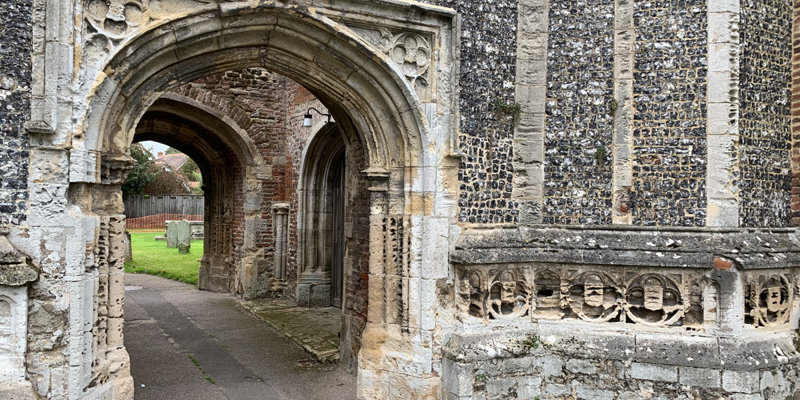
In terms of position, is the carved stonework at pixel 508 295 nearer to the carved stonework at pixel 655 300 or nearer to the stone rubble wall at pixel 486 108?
the stone rubble wall at pixel 486 108

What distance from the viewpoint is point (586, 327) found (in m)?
5.46

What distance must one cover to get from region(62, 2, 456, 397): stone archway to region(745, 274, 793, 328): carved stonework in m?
2.84

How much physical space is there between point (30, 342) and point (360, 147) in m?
3.59

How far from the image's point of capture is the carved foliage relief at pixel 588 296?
5.24 metres

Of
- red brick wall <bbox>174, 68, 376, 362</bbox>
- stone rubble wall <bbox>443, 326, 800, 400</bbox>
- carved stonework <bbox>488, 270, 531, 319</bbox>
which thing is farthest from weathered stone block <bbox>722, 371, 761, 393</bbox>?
red brick wall <bbox>174, 68, 376, 362</bbox>

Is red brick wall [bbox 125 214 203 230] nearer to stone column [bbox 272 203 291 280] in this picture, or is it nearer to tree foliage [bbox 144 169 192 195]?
tree foliage [bbox 144 169 192 195]

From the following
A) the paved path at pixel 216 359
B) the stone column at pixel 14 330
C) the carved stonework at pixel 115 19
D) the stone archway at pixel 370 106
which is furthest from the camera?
the paved path at pixel 216 359

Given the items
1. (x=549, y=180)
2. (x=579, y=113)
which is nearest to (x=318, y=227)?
(x=549, y=180)

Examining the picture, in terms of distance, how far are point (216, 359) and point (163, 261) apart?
36.3 ft

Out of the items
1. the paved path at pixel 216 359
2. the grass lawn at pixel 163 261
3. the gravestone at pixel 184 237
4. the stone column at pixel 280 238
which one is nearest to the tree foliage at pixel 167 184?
the grass lawn at pixel 163 261

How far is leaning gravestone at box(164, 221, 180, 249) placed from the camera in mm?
20938

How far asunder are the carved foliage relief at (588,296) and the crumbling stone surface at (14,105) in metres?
3.70

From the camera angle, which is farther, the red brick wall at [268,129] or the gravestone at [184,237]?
the gravestone at [184,237]

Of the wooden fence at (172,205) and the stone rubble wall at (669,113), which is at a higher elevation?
the stone rubble wall at (669,113)
